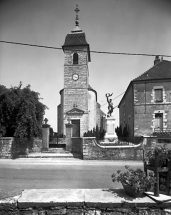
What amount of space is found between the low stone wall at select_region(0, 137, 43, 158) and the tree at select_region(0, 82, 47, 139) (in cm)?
58

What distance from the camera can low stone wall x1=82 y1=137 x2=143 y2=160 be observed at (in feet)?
38.8

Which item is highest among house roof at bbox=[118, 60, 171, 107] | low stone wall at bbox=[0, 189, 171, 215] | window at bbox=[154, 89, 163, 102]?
house roof at bbox=[118, 60, 171, 107]

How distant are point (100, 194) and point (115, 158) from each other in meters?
9.50

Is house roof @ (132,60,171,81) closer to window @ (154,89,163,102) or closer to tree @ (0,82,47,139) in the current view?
window @ (154,89,163,102)

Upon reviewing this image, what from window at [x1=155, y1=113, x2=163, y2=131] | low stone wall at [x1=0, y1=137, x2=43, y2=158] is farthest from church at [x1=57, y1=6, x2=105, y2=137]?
low stone wall at [x1=0, y1=137, x2=43, y2=158]

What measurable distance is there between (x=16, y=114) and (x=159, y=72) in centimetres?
1795

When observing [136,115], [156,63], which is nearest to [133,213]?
[136,115]

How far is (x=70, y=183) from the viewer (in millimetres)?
6098

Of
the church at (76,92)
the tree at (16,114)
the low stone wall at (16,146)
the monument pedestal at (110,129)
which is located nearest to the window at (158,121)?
the monument pedestal at (110,129)

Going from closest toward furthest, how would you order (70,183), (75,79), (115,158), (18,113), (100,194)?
1. (100,194)
2. (70,183)
3. (115,158)
4. (18,113)
5. (75,79)

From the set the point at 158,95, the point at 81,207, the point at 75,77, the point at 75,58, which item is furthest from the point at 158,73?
the point at 81,207

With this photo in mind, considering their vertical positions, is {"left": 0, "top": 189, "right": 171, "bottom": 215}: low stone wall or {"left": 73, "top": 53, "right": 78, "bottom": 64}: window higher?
{"left": 73, "top": 53, "right": 78, "bottom": 64}: window

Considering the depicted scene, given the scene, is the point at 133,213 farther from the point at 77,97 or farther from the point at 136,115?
the point at 77,97

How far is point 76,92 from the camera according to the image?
25906 mm
